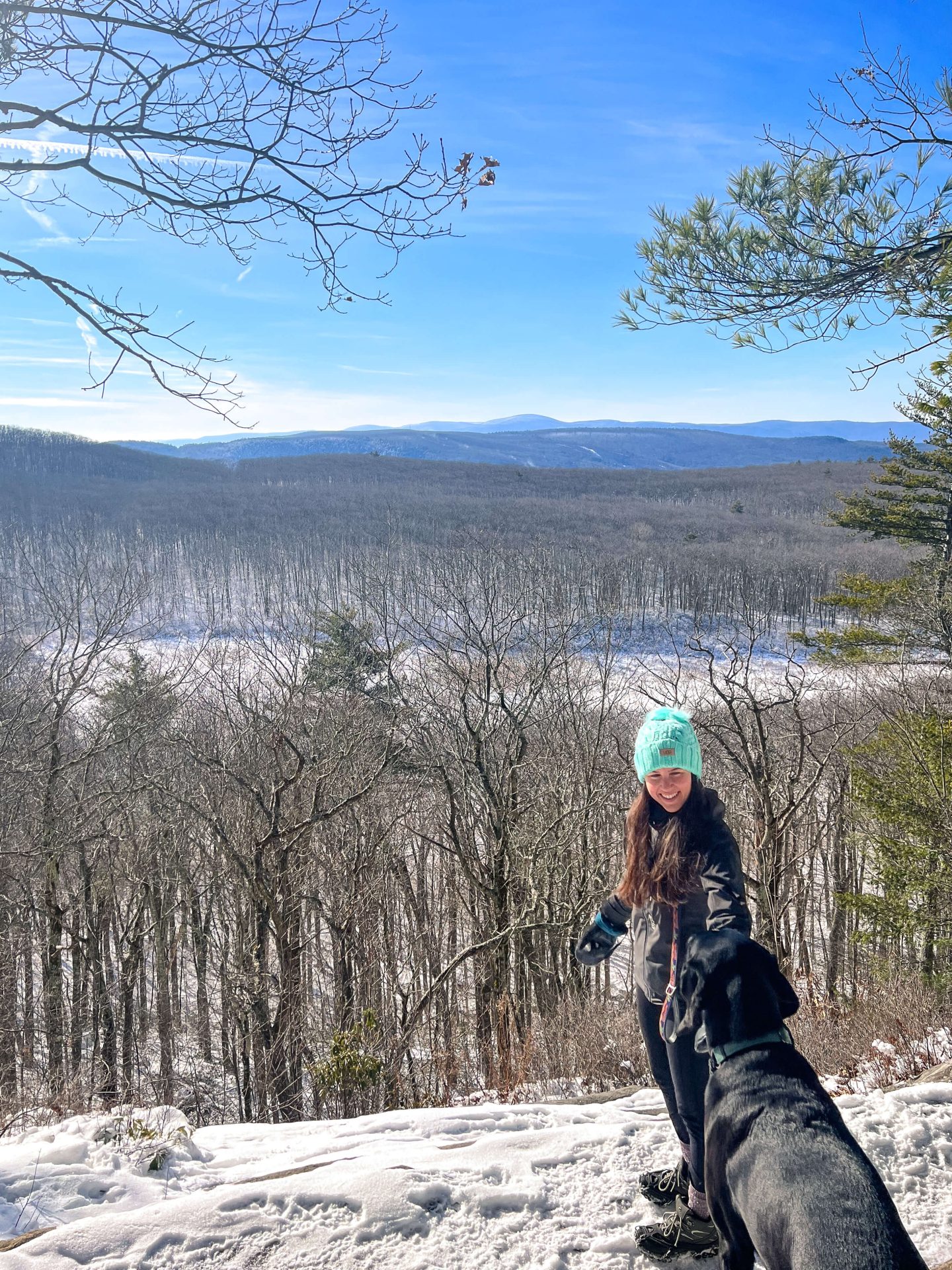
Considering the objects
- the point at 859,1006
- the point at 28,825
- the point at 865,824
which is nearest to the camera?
the point at 859,1006

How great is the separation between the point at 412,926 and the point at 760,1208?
15952 millimetres

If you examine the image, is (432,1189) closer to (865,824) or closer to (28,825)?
(28,825)

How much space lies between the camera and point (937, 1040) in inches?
212

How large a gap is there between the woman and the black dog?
8.6 inches

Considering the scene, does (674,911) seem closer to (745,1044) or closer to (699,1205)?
(745,1044)

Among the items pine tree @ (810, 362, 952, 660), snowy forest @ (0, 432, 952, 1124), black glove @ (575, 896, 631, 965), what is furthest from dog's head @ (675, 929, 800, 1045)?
pine tree @ (810, 362, 952, 660)

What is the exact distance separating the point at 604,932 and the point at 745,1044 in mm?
768

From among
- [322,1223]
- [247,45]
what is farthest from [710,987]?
[247,45]

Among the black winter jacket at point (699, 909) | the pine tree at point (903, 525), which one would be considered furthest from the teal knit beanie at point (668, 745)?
the pine tree at point (903, 525)

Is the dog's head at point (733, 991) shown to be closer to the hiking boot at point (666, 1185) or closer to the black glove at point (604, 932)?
the black glove at point (604, 932)

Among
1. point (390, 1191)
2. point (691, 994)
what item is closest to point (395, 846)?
point (390, 1191)

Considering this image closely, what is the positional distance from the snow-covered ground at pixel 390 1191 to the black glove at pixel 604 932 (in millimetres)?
971

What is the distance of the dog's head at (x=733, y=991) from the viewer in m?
2.26

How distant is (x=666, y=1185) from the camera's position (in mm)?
2975
